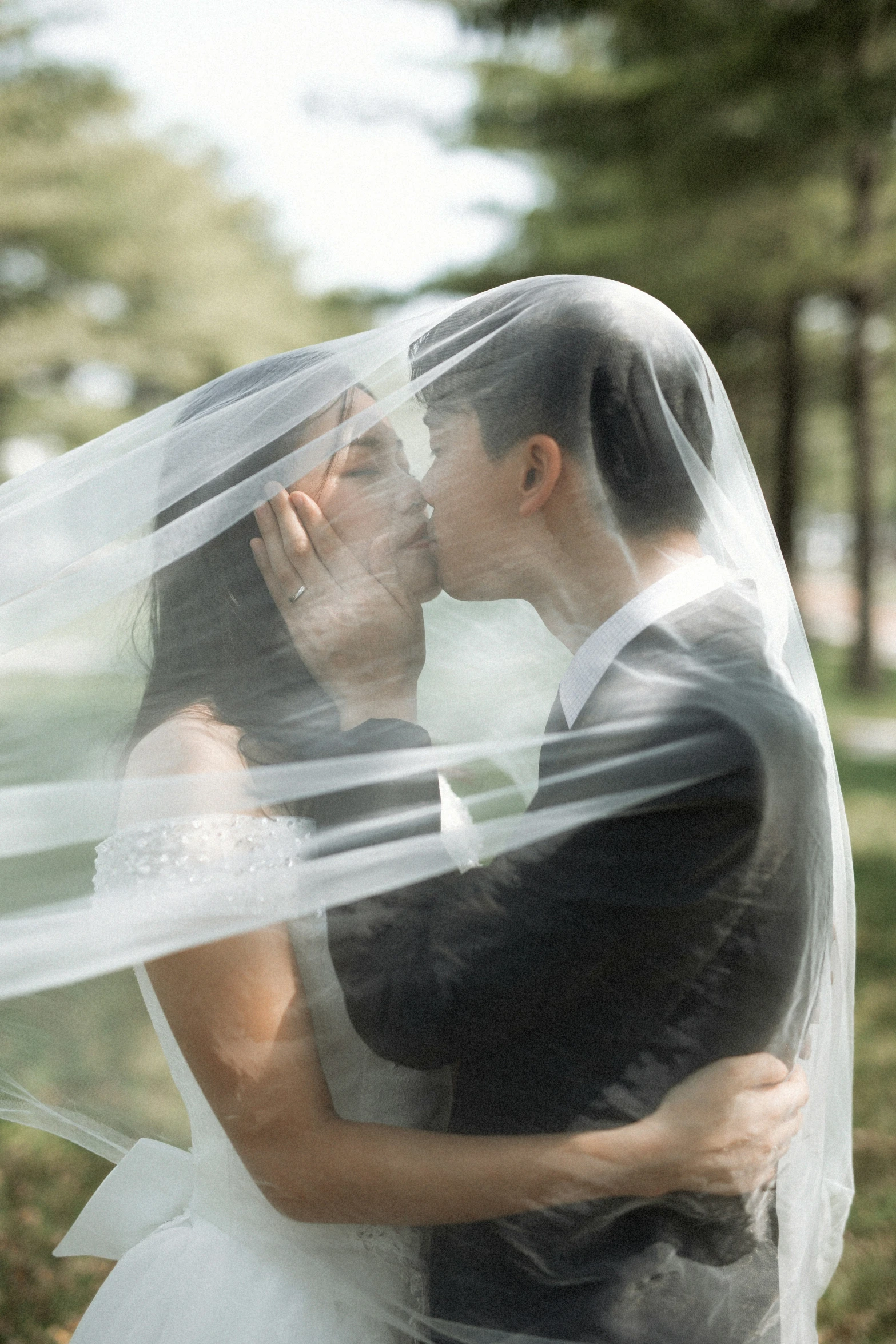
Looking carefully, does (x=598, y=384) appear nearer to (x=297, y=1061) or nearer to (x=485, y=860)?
(x=485, y=860)

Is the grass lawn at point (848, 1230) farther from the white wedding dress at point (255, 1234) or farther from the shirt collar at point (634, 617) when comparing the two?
the shirt collar at point (634, 617)

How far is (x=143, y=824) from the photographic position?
1.48 m

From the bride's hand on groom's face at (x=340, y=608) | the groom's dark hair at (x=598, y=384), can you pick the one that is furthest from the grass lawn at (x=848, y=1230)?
the groom's dark hair at (x=598, y=384)

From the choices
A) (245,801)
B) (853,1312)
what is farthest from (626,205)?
(245,801)

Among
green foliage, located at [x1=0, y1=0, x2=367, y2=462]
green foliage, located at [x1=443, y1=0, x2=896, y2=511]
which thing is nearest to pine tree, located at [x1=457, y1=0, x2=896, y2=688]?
green foliage, located at [x1=443, y1=0, x2=896, y2=511]

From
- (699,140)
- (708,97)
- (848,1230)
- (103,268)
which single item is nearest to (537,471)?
(848,1230)

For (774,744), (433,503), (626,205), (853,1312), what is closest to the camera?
(774,744)

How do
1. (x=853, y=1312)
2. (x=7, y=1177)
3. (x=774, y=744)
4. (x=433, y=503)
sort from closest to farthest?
(x=774, y=744), (x=433, y=503), (x=853, y=1312), (x=7, y=1177)

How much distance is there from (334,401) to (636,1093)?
3.38ft

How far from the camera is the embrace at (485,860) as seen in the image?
1.33m

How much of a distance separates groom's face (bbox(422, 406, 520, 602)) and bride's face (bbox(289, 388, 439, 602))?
2cm

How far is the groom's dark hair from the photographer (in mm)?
1455

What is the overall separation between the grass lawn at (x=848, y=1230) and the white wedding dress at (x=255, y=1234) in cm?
173

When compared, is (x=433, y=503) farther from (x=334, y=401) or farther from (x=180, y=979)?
(x=180, y=979)
